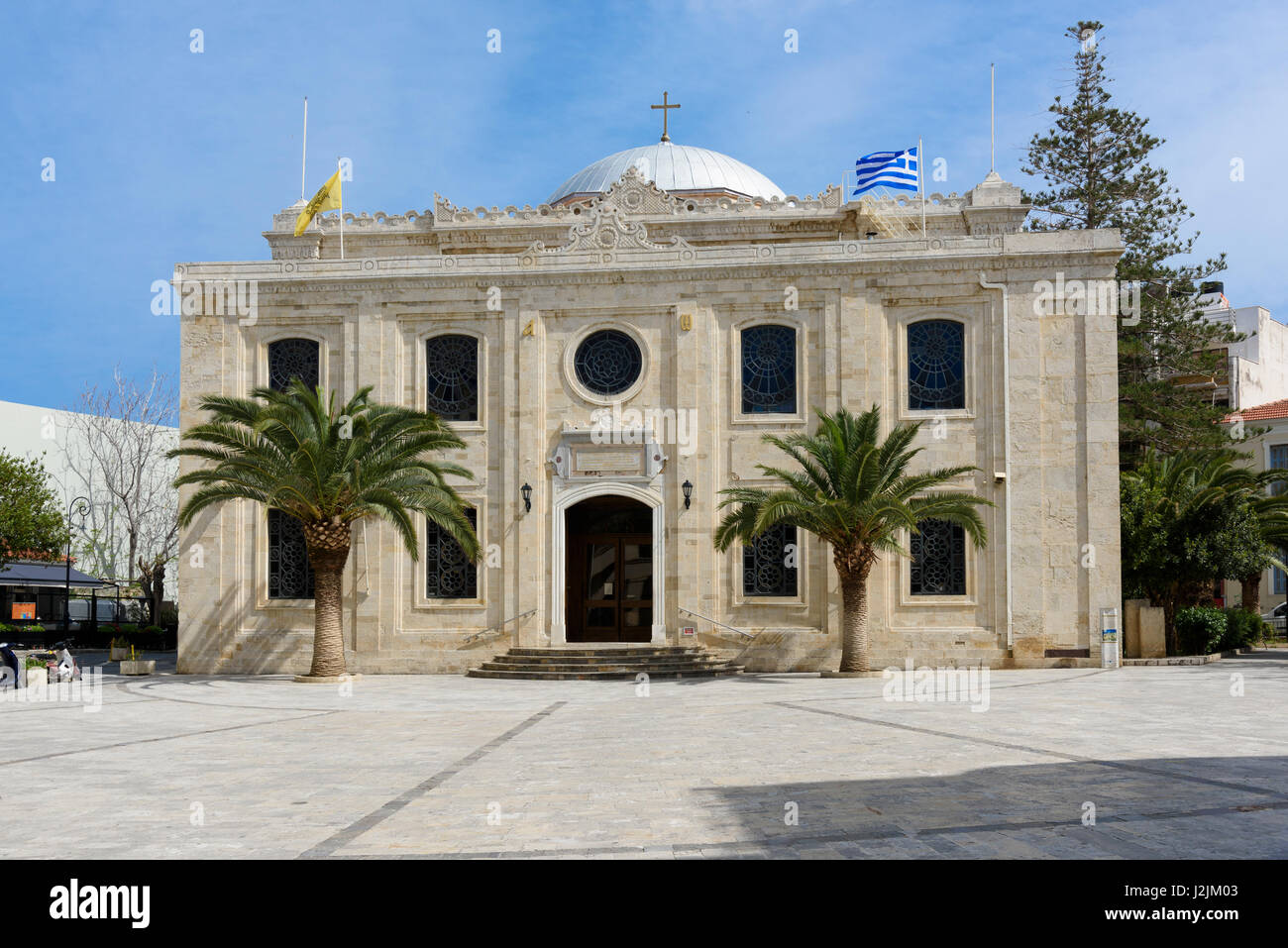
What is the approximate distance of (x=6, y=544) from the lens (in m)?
39.5

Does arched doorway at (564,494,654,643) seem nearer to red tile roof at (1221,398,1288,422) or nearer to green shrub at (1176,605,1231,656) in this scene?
green shrub at (1176,605,1231,656)

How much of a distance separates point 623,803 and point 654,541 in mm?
15561

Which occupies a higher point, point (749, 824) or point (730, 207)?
point (730, 207)

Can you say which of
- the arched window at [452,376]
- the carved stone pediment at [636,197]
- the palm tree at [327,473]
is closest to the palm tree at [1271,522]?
the carved stone pediment at [636,197]

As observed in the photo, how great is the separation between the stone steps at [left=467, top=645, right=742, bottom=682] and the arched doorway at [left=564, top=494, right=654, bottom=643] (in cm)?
170

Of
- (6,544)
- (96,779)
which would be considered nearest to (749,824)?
(96,779)

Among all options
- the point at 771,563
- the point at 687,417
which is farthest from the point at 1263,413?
the point at 687,417

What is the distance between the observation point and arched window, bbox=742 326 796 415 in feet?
79.5

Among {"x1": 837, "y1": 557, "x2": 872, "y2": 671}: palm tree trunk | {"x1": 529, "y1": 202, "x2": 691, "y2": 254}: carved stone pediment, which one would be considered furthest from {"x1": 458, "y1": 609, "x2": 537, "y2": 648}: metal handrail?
{"x1": 529, "y1": 202, "x2": 691, "y2": 254}: carved stone pediment

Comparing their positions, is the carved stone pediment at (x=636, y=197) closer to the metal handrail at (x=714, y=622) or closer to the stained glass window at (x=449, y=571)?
the stained glass window at (x=449, y=571)

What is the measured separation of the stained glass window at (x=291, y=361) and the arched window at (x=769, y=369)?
9381mm

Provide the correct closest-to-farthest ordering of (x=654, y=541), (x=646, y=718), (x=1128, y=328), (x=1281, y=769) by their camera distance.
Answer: (x=1281, y=769) < (x=646, y=718) < (x=654, y=541) < (x=1128, y=328)

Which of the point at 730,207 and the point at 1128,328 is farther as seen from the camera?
the point at 1128,328
